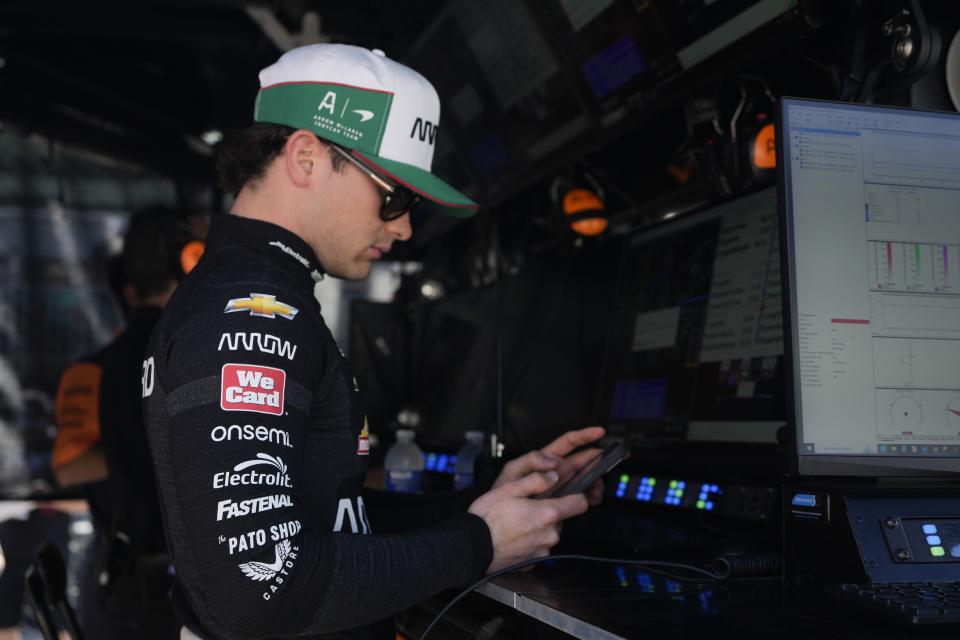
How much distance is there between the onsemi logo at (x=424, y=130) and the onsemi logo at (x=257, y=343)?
0.42 metres

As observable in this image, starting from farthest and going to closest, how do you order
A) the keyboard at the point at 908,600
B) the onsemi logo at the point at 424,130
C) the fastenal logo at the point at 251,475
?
the onsemi logo at the point at 424,130 → the fastenal logo at the point at 251,475 → the keyboard at the point at 908,600

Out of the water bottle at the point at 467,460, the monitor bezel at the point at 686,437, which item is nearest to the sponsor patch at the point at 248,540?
the monitor bezel at the point at 686,437

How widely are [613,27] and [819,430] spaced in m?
1.30

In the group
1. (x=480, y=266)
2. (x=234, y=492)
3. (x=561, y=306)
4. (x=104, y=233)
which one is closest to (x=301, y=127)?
(x=234, y=492)

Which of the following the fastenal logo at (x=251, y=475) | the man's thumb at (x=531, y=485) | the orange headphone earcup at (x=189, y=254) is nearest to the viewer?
the fastenal logo at (x=251, y=475)

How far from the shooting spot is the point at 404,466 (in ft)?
7.59

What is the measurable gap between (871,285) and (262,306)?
744 millimetres

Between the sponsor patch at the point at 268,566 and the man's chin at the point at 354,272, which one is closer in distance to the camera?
the sponsor patch at the point at 268,566

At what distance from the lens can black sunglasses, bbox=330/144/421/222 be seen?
1.33 meters

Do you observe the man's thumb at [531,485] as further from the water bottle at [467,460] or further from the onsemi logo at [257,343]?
the water bottle at [467,460]

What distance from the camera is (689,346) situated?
1843 millimetres

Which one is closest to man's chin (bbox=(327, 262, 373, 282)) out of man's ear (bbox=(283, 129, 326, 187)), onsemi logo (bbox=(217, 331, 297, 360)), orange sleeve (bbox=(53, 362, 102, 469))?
man's ear (bbox=(283, 129, 326, 187))

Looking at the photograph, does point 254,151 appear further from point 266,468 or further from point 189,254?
point 189,254

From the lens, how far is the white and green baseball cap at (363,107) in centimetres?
131
